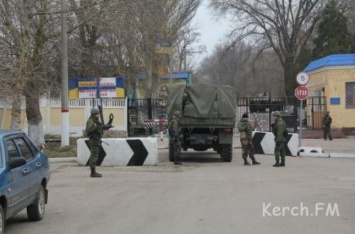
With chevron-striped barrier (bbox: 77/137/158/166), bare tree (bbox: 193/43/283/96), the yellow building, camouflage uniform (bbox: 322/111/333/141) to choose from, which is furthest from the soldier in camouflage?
bare tree (bbox: 193/43/283/96)

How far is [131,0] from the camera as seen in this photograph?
20.7 meters

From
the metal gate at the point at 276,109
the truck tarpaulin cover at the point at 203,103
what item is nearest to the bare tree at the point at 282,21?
the metal gate at the point at 276,109

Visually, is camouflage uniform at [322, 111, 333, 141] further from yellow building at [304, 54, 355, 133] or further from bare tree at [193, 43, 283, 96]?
bare tree at [193, 43, 283, 96]

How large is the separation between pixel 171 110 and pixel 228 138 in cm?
223

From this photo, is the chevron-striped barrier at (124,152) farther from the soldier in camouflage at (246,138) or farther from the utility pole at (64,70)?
the utility pole at (64,70)

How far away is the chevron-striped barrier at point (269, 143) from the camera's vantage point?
2138cm

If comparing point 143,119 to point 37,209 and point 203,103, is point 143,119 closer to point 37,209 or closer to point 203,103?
point 203,103

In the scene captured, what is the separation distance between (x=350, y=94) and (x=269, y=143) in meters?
13.5

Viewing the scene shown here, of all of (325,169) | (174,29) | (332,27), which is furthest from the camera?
(332,27)

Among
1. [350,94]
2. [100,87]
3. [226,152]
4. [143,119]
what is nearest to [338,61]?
[350,94]

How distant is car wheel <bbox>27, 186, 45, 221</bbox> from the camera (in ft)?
28.6

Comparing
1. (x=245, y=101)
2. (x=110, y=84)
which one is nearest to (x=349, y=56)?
(x=245, y=101)

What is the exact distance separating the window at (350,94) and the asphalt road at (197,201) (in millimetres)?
17225

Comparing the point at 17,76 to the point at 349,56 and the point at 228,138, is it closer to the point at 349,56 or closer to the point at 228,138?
the point at 228,138
